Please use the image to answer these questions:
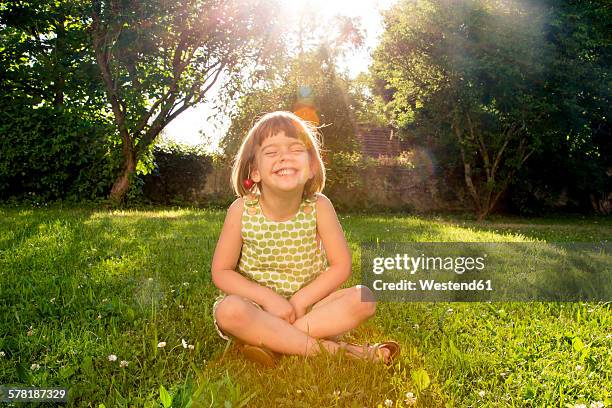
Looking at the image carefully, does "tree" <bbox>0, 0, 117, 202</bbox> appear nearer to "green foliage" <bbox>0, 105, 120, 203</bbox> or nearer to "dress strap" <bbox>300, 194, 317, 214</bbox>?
"green foliage" <bbox>0, 105, 120, 203</bbox>

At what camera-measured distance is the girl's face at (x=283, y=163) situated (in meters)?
3.02

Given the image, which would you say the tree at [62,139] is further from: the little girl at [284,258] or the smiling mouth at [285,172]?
the smiling mouth at [285,172]

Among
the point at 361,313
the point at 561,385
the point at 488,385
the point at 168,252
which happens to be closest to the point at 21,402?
the point at 361,313

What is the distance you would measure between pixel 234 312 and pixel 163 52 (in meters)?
14.0

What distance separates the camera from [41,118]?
49.0 feet

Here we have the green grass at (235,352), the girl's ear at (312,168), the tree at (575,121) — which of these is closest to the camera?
the green grass at (235,352)

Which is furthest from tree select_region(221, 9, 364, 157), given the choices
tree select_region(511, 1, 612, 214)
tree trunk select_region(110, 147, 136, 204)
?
tree select_region(511, 1, 612, 214)

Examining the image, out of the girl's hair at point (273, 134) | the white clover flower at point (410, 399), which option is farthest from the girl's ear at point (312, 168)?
the white clover flower at point (410, 399)

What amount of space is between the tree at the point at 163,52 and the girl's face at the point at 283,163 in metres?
12.3

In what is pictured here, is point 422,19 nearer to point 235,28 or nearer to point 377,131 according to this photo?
point 235,28

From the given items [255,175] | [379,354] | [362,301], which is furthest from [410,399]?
[255,175]

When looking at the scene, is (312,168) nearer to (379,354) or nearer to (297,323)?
→ (297,323)

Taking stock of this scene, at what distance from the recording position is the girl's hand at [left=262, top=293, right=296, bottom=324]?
292cm

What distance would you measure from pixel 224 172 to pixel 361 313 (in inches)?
574
